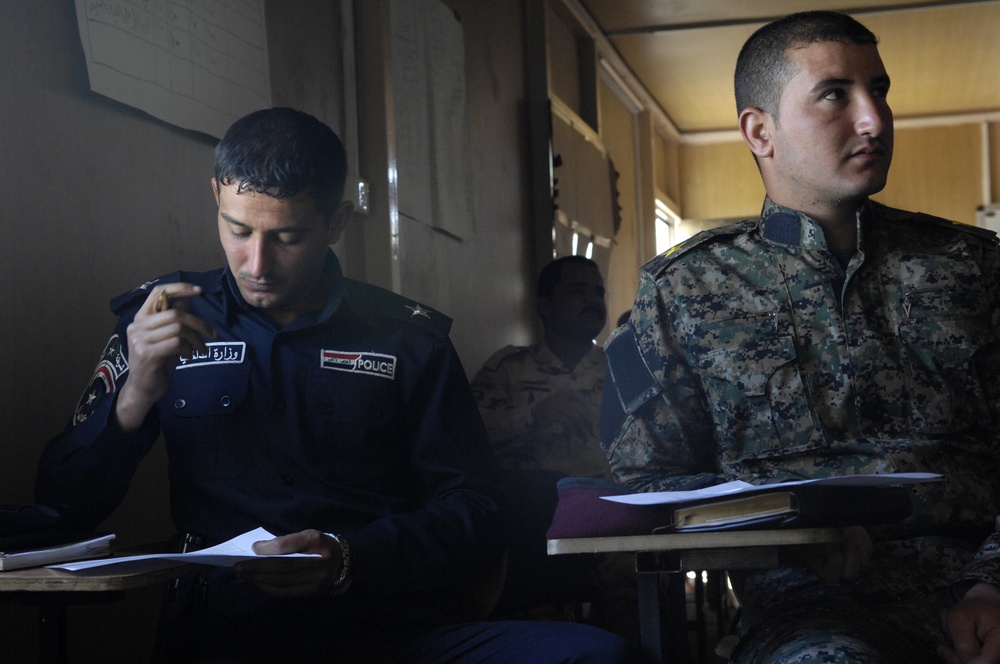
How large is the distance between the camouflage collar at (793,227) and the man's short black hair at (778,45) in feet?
0.53

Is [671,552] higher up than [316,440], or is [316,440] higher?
[316,440]

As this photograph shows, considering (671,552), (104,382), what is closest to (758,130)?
(671,552)

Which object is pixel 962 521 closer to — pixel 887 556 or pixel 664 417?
pixel 887 556

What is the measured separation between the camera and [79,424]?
5.39 ft

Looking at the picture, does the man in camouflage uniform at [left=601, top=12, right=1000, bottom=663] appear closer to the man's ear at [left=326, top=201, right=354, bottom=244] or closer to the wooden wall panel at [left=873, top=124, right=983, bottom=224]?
the man's ear at [left=326, top=201, right=354, bottom=244]

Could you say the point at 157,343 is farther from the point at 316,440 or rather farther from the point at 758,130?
the point at 758,130

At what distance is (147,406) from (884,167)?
113 centimetres

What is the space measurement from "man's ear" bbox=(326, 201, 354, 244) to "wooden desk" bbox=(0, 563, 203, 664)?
729 mm

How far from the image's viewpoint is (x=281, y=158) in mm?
1765

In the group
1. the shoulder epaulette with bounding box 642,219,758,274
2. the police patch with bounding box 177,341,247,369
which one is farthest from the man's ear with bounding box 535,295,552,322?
the police patch with bounding box 177,341,247,369

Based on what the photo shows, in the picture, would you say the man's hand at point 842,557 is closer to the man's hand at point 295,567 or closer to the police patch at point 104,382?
the man's hand at point 295,567

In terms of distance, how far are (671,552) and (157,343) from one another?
73 cm

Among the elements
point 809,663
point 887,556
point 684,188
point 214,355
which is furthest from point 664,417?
point 684,188

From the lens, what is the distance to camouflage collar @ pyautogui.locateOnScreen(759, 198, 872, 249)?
68.6 inches
